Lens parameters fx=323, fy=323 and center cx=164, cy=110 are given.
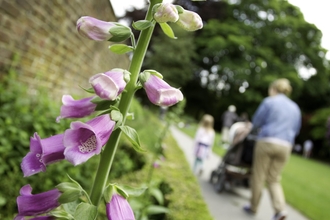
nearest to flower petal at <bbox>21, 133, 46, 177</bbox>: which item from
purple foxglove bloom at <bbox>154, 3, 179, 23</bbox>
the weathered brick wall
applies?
purple foxglove bloom at <bbox>154, 3, 179, 23</bbox>

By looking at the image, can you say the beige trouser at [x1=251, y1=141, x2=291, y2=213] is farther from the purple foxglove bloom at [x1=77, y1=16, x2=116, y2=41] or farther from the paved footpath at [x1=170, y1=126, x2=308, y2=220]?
the purple foxglove bloom at [x1=77, y1=16, x2=116, y2=41]

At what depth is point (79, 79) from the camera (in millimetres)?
4555

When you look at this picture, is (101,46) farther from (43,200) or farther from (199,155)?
(43,200)

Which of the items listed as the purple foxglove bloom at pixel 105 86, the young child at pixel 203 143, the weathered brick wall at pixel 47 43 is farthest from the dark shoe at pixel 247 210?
the purple foxglove bloom at pixel 105 86

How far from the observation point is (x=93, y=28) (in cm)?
102

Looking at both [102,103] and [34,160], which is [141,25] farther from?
[34,160]

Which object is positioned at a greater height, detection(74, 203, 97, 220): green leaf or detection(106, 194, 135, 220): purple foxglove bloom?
detection(106, 194, 135, 220): purple foxglove bloom

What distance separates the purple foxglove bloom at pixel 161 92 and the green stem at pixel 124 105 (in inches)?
2.1

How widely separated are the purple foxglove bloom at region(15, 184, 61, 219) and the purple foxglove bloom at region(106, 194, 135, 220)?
0.16 m

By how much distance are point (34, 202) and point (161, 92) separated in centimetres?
50

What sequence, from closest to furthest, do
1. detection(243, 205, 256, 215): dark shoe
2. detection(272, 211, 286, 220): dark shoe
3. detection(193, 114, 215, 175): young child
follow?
detection(272, 211, 286, 220): dark shoe < detection(243, 205, 256, 215): dark shoe < detection(193, 114, 215, 175): young child

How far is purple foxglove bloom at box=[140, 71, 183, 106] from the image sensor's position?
957 mm

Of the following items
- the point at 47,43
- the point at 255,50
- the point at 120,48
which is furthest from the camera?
the point at 255,50

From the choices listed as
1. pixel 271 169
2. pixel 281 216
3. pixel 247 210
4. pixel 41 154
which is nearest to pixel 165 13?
pixel 41 154
